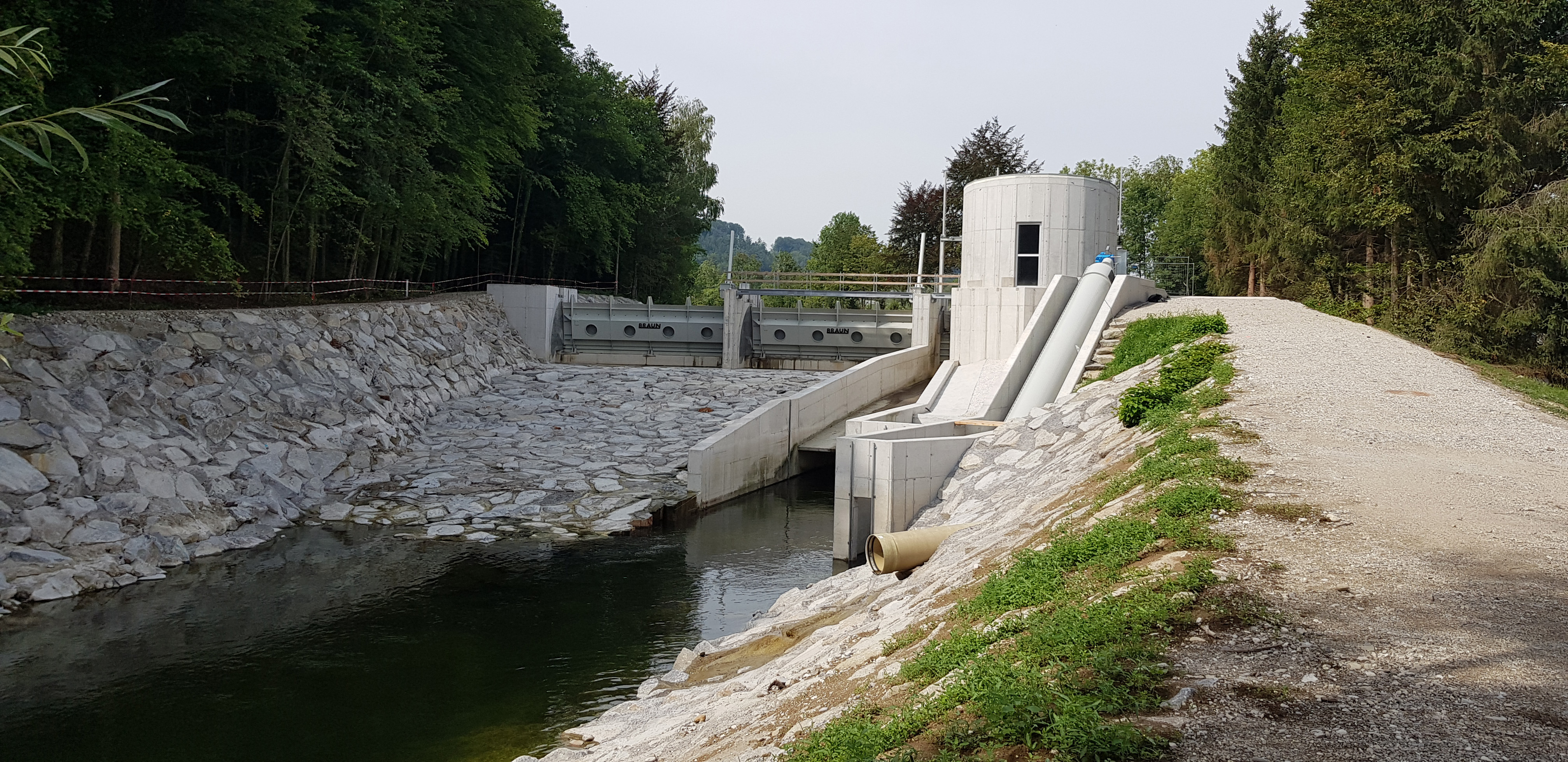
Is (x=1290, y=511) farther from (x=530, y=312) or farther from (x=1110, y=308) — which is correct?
(x=530, y=312)

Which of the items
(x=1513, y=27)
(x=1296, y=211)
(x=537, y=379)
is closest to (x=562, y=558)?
(x=537, y=379)

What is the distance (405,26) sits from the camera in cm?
2630

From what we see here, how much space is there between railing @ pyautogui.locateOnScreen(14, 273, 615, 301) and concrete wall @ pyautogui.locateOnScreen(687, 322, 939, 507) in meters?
10.7

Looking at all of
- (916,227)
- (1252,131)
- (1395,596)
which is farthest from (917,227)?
(1395,596)

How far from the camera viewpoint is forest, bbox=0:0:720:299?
17172mm

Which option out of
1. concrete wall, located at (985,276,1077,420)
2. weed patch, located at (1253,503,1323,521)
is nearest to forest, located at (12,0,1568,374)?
concrete wall, located at (985,276,1077,420)

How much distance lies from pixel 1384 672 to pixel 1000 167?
4773 cm

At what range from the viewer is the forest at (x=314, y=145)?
17.2m

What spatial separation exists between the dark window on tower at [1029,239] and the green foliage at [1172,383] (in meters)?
8.72

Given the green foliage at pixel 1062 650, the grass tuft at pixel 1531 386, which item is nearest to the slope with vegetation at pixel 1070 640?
the green foliage at pixel 1062 650

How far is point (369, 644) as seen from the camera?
1251 cm

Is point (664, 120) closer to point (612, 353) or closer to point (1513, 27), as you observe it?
point (612, 353)

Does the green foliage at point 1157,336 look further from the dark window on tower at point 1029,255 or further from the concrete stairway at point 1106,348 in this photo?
the dark window on tower at point 1029,255

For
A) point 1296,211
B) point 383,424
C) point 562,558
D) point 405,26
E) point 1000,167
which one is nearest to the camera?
point 562,558
